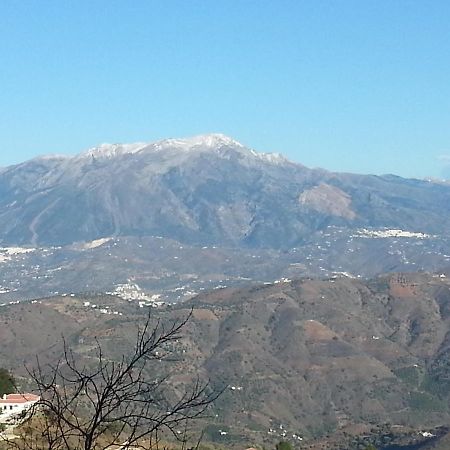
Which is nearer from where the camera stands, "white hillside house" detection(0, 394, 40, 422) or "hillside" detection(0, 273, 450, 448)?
"white hillside house" detection(0, 394, 40, 422)

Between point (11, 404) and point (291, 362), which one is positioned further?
point (291, 362)

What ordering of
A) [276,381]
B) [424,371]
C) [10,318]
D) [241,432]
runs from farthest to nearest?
[10,318] → [424,371] → [276,381] → [241,432]

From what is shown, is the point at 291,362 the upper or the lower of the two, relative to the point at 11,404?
lower

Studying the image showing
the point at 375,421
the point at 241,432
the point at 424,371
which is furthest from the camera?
the point at 424,371

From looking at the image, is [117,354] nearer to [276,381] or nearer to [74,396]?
[276,381]

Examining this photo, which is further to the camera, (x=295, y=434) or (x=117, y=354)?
(x=117, y=354)

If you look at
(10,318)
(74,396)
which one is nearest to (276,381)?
(10,318)

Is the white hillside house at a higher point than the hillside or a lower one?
higher

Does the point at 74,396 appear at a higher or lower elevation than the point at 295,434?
higher

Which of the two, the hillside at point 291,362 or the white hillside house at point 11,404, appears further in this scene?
the hillside at point 291,362

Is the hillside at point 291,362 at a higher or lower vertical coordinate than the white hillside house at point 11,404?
lower

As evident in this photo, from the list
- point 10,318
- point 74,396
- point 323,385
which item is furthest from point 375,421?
point 74,396
